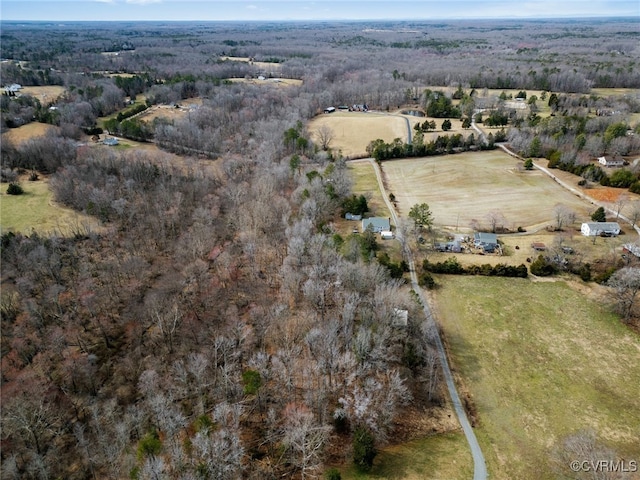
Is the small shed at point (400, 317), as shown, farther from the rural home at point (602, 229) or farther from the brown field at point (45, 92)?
the brown field at point (45, 92)

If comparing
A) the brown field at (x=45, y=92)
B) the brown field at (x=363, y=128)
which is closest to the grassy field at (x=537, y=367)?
the brown field at (x=363, y=128)

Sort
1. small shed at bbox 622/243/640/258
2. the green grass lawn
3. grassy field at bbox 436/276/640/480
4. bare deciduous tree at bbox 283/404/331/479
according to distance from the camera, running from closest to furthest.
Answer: bare deciduous tree at bbox 283/404/331/479
grassy field at bbox 436/276/640/480
small shed at bbox 622/243/640/258
the green grass lawn

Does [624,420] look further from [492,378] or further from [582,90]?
[582,90]

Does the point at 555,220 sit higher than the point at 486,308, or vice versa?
the point at 555,220

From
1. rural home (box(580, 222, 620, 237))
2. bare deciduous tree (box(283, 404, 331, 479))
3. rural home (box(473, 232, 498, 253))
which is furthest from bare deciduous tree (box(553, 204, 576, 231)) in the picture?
bare deciduous tree (box(283, 404, 331, 479))

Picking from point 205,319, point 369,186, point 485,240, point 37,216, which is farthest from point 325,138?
point 205,319

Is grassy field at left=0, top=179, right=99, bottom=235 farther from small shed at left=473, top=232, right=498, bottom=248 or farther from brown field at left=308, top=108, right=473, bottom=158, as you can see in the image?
brown field at left=308, top=108, right=473, bottom=158

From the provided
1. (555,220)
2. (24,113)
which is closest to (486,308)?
(555,220)
